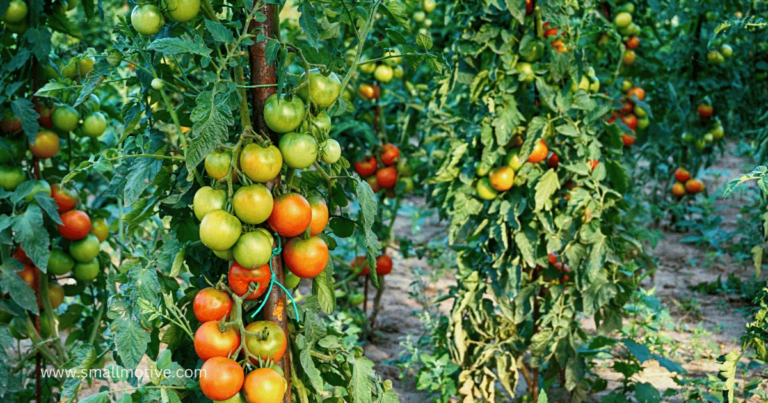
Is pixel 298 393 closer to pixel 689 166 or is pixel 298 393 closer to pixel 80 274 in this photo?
pixel 80 274

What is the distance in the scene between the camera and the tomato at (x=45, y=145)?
76.9 inches

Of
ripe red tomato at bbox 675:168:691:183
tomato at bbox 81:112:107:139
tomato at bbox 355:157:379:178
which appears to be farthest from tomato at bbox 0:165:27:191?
ripe red tomato at bbox 675:168:691:183

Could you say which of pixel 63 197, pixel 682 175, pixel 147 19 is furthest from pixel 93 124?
pixel 682 175

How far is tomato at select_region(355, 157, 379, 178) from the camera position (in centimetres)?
295

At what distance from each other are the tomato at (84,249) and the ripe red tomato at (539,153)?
1492 mm

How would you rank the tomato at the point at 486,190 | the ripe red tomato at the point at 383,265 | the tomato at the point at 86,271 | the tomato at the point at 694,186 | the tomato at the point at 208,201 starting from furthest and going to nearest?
the tomato at the point at 694,186 < the ripe red tomato at the point at 383,265 < the tomato at the point at 486,190 < the tomato at the point at 86,271 < the tomato at the point at 208,201

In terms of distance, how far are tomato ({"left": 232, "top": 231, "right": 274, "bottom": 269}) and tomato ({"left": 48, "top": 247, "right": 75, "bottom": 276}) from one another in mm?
1166

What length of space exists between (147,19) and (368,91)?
2047 mm

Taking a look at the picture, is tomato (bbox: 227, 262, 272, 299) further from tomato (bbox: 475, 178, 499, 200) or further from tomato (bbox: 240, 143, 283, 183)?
tomato (bbox: 475, 178, 499, 200)

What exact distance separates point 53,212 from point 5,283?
25cm

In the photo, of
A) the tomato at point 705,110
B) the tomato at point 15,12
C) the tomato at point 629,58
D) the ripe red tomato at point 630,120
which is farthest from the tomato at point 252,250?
the tomato at point 705,110

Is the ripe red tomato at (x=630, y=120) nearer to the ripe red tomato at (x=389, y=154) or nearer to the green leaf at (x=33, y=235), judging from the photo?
the ripe red tomato at (x=389, y=154)

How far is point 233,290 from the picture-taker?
1202 mm

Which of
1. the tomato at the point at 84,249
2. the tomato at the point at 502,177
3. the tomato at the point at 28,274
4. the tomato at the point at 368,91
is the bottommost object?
the tomato at the point at 28,274
